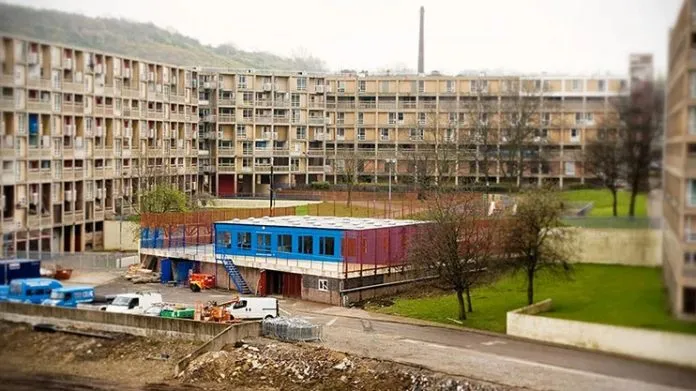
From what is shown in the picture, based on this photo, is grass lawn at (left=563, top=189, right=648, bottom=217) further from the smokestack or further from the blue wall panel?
the blue wall panel

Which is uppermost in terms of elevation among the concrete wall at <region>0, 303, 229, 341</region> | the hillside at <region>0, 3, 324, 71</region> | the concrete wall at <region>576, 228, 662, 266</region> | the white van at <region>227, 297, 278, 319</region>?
the hillside at <region>0, 3, 324, 71</region>

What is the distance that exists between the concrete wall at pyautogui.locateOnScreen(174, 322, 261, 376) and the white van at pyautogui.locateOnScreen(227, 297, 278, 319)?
0.61ft

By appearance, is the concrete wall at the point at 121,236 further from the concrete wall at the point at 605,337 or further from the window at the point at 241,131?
the concrete wall at the point at 605,337

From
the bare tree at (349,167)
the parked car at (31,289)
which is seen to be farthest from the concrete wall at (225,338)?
the bare tree at (349,167)

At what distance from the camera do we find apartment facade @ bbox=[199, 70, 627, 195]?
25.0ft

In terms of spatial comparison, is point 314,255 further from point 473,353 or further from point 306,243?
point 473,353

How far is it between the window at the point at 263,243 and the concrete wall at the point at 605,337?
9.59ft

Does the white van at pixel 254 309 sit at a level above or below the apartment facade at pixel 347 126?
below

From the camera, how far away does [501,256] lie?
7410 mm

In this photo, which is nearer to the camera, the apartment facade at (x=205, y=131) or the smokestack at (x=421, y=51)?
the apartment facade at (x=205, y=131)

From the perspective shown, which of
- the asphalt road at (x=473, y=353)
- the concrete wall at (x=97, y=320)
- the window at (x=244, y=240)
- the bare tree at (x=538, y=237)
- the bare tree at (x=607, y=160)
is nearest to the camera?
the asphalt road at (x=473, y=353)

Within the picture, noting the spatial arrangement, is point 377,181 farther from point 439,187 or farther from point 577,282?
point 577,282

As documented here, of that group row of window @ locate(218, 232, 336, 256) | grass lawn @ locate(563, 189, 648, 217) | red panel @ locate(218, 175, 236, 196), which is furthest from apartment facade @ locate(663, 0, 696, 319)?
red panel @ locate(218, 175, 236, 196)

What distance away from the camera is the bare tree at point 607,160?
5922 mm
